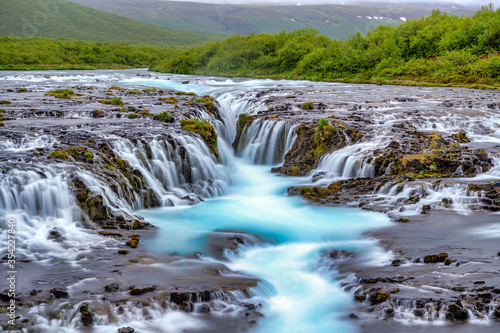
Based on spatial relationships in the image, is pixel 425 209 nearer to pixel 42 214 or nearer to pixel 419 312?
pixel 419 312

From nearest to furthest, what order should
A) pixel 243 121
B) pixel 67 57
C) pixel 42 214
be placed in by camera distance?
pixel 42 214, pixel 243 121, pixel 67 57

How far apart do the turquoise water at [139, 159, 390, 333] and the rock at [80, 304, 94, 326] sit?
285 cm

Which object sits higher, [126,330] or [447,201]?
[447,201]

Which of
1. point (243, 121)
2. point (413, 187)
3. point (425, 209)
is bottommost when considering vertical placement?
point (425, 209)

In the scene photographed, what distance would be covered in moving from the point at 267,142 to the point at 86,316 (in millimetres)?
14938

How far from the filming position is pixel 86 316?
7.11m

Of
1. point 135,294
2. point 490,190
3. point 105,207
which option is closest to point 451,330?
point 135,294

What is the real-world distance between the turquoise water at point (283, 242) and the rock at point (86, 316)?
9.34 feet

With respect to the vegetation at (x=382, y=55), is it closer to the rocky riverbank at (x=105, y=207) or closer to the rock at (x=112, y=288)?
the rocky riverbank at (x=105, y=207)

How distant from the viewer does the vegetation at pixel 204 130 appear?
18.6m

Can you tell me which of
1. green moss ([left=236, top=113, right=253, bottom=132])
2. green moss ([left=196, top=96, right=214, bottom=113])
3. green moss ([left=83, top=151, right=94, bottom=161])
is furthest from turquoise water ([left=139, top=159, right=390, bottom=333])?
green moss ([left=196, top=96, right=214, bottom=113])

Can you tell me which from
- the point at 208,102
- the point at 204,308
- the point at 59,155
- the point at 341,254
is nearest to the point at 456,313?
the point at 341,254

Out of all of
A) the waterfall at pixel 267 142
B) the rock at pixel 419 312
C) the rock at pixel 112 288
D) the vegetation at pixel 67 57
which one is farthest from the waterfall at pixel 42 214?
the vegetation at pixel 67 57

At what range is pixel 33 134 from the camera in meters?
15.3
